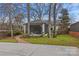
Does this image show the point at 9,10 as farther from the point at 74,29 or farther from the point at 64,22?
the point at 74,29

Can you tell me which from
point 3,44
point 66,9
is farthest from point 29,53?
point 66,9

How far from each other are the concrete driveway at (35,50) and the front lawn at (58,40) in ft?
0.30

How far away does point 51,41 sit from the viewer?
25.5 ft

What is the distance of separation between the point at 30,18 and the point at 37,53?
0.81 m

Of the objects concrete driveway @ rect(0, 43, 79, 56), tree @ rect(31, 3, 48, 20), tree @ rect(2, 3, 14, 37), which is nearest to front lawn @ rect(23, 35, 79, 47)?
concrete driveway @ rect(0, 43, 79, 56)

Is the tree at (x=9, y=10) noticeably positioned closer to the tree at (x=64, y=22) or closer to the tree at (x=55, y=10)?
the tree at (x=55, y=10)

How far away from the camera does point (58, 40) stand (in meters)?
7.77

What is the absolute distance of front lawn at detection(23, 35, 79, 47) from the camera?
775 centimetres

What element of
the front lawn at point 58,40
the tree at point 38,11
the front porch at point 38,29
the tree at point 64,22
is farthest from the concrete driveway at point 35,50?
the tree at point 38,11

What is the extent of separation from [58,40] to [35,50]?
0.56 m

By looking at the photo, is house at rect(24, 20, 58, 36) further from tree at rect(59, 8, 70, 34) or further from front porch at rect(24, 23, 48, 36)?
tree at rect(59, 8, 70, 34)

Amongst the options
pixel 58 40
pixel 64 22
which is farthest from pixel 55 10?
pixel 58 40

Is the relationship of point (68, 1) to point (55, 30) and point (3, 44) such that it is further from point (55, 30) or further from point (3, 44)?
point (3, 44)

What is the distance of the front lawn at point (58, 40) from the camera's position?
7750 millimetres
